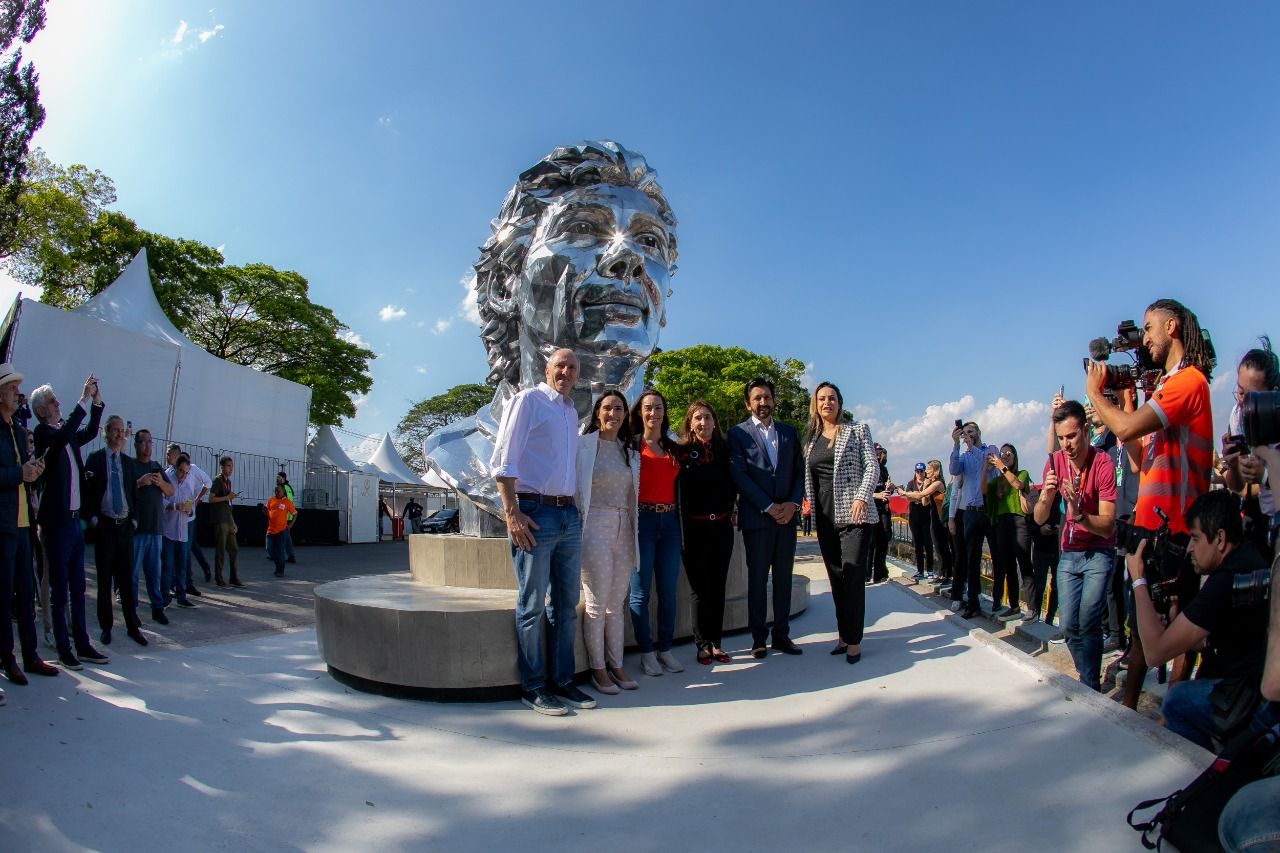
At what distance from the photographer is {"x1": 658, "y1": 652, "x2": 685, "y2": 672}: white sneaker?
4.02m

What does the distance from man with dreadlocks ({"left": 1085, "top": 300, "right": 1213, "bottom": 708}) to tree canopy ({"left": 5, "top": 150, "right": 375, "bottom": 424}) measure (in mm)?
25403

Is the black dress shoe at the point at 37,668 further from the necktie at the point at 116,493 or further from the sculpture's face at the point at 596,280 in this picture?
the sculpture's face at the point at 596,280

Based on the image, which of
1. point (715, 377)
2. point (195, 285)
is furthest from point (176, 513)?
point (715, 377)

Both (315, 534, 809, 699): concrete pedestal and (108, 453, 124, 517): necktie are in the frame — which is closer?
(315, 534, 809, 699): concrete pedestal

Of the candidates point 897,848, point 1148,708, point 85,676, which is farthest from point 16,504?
point 1148,708

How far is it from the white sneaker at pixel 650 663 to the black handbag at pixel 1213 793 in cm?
248

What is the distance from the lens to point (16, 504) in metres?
3.73

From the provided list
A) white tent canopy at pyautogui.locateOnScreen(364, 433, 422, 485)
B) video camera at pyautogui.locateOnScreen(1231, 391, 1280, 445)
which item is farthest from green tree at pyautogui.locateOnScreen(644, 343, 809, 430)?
video camera at pyautogui.locateOnScreen(1231, 391, 1280, 445)

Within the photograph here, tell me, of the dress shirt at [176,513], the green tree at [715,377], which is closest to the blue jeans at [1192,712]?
the dress shirt at [176,513]

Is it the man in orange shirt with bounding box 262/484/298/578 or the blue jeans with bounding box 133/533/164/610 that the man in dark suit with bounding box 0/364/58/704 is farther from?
the man in orange shirt with bounding box 262/484/298/578

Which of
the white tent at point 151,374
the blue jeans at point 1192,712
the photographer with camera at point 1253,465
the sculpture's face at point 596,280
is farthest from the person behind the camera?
the white tent at point 151,374

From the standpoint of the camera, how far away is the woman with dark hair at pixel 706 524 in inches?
168

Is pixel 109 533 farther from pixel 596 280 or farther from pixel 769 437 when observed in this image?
pixel 769 437

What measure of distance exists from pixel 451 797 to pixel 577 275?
3.34 metres
